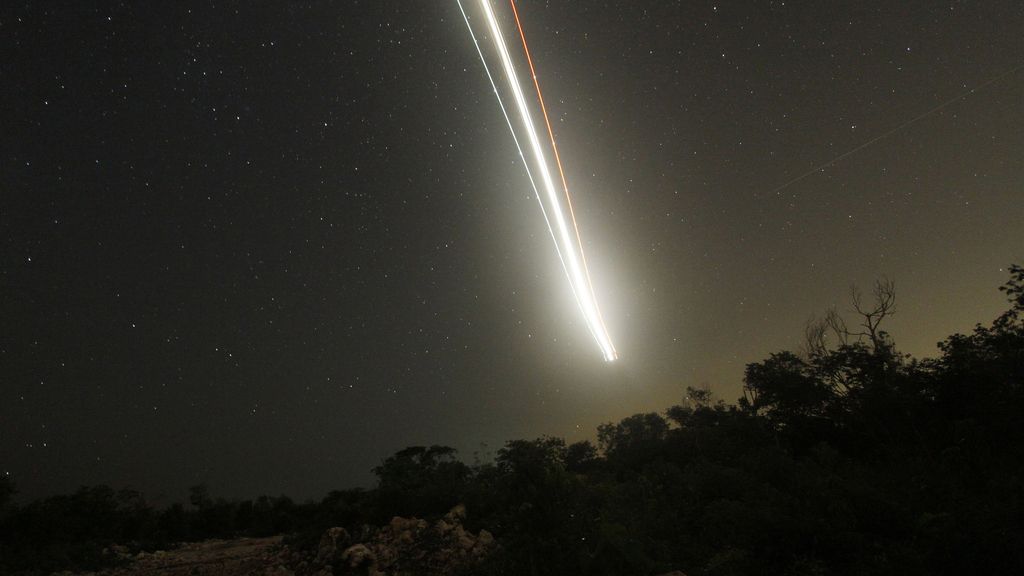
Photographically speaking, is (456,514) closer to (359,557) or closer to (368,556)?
(368,556)

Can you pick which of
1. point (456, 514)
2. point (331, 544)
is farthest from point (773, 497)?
point (331, 544)

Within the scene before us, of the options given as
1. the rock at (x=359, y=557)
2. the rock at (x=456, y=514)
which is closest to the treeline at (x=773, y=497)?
the rock at (x=456, y=514)

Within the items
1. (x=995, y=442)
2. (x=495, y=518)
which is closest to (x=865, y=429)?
(x=995, y=442)

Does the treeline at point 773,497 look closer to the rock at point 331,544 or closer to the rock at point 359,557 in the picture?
the rock at point 331,544

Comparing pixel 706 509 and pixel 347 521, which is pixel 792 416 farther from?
pixel 347 521

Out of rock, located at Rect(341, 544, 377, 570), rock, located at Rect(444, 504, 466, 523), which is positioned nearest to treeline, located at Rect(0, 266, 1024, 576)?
rock, located at Rect(444, 504, 466, 523)

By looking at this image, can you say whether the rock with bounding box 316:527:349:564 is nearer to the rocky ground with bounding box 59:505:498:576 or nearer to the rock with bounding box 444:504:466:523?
the rocky ground with bounding box 59:505:498:576
